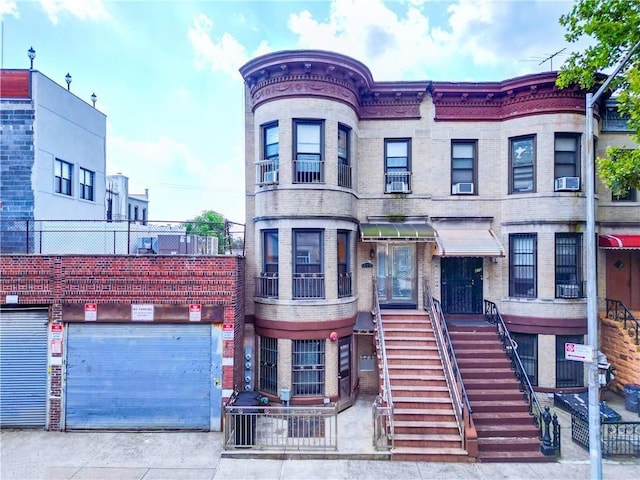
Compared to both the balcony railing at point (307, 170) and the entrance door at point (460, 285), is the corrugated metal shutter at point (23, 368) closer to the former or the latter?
the balcony railing at point (307, 170)

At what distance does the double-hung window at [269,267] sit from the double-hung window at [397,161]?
183 inches

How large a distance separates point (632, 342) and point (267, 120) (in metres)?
14.2

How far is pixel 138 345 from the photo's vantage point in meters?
10.0

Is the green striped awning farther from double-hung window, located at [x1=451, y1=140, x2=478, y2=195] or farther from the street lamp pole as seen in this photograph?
the street lamp pole

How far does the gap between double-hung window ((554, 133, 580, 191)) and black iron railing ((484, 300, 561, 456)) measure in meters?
5.29

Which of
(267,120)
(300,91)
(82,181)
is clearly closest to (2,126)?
(82,181)

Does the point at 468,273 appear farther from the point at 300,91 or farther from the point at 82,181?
the point at 82,181

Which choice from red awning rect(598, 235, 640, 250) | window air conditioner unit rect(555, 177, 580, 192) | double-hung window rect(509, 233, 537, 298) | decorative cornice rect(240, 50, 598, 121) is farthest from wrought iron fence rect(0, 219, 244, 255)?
red awning rect(598, 235, 640, 250)

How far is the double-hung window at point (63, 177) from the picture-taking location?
14688 mm

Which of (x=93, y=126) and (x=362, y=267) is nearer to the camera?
(x=362, y=267)

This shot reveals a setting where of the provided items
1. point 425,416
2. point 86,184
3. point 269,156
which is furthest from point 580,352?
point 86,184

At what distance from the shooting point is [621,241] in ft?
40.4

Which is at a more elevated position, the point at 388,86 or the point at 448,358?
the point at 388,86

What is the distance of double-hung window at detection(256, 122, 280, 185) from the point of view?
37.4 ft
